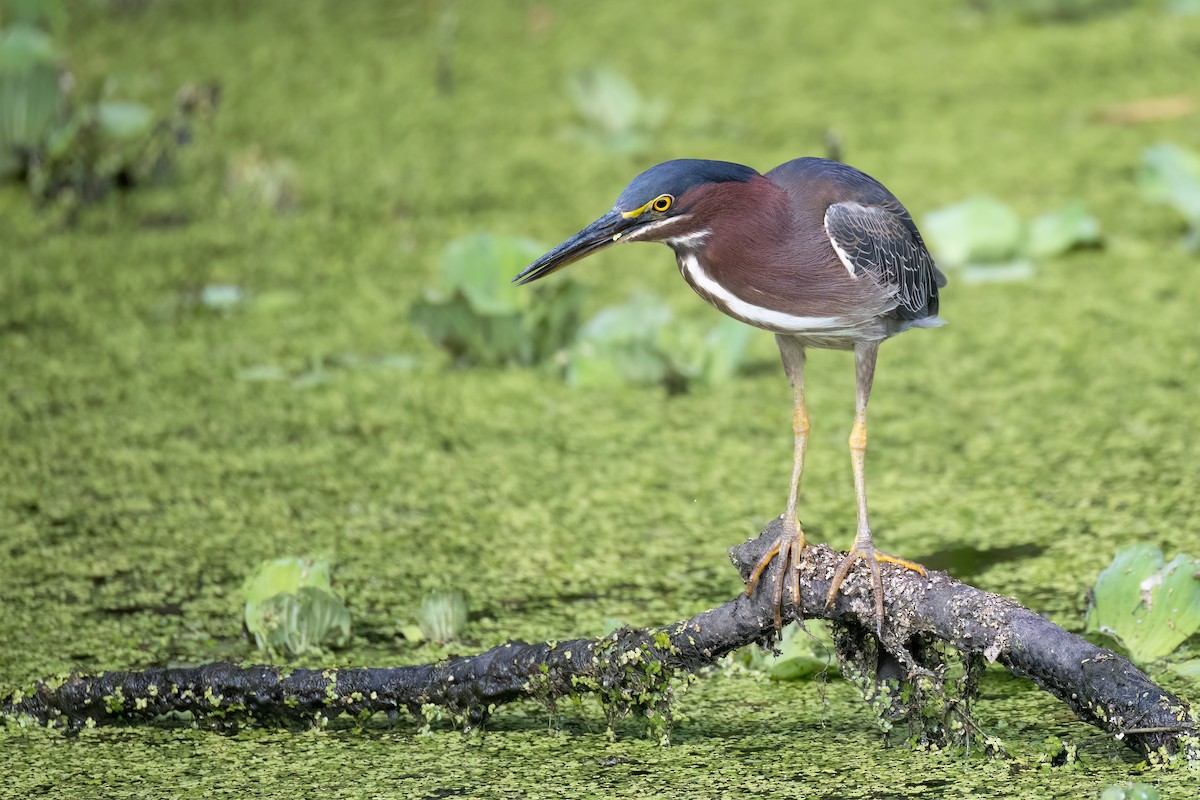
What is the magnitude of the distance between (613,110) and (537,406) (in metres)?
1.48

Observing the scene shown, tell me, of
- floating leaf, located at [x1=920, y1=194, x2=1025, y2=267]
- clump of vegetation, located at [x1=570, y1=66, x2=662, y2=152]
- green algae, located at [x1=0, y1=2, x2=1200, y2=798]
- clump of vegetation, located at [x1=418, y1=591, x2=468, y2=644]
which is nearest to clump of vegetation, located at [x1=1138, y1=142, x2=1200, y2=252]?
green algae, located at [x1=0, y1=2, x2=1200, y2=798]

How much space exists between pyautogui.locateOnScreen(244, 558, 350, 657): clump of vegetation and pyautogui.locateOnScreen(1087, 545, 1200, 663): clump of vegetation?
1.06 meters

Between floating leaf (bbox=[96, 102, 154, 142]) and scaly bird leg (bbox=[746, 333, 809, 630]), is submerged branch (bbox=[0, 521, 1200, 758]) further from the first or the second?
floating leaf (bbox=[96, 102, 154, 142])

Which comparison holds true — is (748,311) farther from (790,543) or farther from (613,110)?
(613,110)

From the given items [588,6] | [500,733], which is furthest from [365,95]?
[500,733]

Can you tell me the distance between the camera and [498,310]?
10.6 ft

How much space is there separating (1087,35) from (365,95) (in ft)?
7.56

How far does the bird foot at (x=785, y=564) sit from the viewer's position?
1834 mm

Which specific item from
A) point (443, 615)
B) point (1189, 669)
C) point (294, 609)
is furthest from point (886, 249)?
A: point (294, 609)

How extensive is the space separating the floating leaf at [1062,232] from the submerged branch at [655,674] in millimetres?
1986

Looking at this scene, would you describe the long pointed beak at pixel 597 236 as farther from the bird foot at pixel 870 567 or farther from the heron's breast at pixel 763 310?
the bird foot at pixel 870 567

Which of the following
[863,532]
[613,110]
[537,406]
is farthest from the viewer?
[613,110]

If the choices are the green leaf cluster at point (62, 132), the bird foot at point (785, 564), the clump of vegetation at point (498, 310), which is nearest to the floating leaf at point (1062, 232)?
the clump of vegetation at point (498, 310)

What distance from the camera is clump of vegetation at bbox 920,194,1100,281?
11.8 ft
